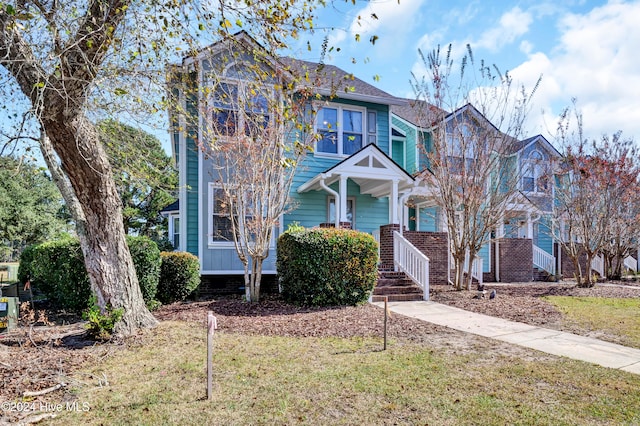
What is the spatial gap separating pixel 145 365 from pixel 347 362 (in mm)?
2500

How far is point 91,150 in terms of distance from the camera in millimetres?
5598

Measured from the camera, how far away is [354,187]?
44.3ft

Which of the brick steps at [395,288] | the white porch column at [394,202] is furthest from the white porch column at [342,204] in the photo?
the brick steps at [395,288]

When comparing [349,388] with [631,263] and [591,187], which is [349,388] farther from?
[631,263]

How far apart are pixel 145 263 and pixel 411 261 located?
6.89m

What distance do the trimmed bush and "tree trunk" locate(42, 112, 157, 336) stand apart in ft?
7.62

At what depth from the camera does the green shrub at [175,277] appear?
948cm

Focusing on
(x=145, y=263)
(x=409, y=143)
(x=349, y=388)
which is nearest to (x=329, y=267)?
(x=145, y=263)

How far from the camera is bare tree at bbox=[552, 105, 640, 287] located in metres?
13.1

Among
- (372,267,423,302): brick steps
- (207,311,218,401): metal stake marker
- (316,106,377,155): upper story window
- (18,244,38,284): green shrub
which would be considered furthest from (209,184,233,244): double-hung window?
(207,311,218,401): metal stake marker

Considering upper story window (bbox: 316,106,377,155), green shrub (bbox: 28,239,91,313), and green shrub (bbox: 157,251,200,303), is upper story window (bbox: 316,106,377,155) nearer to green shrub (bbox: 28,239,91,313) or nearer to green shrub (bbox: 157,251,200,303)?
green shrub (bbox: 157,251,200,303)

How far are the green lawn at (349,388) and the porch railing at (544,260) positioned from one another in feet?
44.7

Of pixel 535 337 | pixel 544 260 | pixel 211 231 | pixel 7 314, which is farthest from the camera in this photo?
pixel 544 260

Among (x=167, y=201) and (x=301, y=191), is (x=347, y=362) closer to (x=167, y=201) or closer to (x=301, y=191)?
(x=301, y=191)
